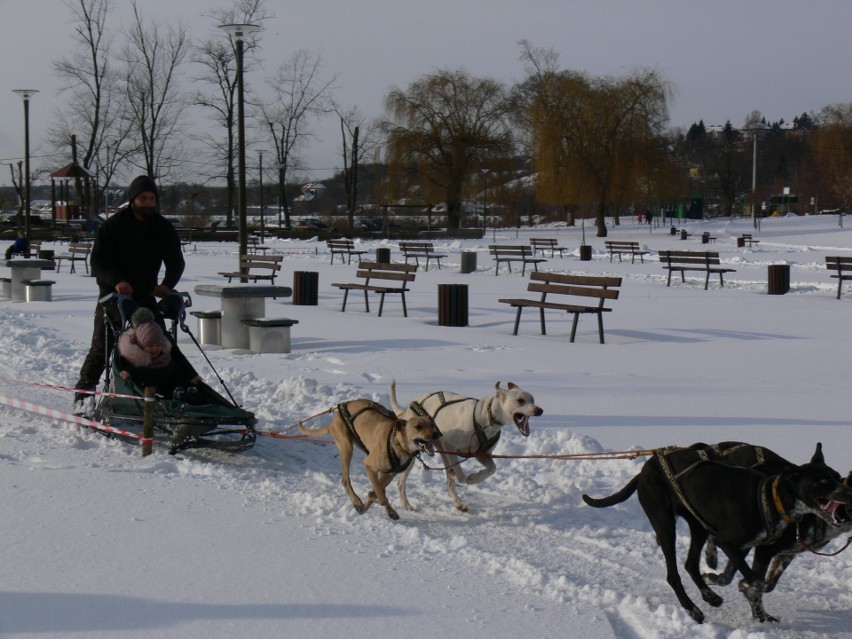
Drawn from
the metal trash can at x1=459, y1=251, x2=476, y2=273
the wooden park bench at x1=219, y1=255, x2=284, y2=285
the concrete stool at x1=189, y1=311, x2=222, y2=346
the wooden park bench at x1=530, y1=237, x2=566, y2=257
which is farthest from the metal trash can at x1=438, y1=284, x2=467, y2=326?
the wooden park bench at x1=530, y1=237, x2=566, y2=257

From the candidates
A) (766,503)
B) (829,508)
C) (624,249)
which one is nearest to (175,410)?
(766,503)

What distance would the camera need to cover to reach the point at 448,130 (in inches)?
2343

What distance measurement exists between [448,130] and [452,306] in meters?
44.8

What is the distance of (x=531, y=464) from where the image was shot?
716 centimetres

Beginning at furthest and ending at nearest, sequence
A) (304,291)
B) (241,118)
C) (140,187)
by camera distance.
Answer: (304,291), (241,118), (140,187)

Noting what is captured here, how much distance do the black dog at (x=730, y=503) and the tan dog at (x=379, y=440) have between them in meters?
1.22

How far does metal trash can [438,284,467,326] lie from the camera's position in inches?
627

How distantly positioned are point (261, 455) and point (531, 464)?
191cm

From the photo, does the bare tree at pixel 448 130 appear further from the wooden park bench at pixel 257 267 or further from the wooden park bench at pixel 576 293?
the wooden park bench at pixel 576 293

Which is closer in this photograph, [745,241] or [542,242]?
[542,242]

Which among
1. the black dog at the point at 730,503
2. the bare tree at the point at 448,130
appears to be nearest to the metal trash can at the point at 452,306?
the black dog at the point at 730,503

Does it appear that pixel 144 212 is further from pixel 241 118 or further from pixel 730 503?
pixel 241 118

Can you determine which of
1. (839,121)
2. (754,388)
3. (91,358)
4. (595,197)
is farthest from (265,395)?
(839,121)

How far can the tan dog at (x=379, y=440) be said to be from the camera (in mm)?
5684
